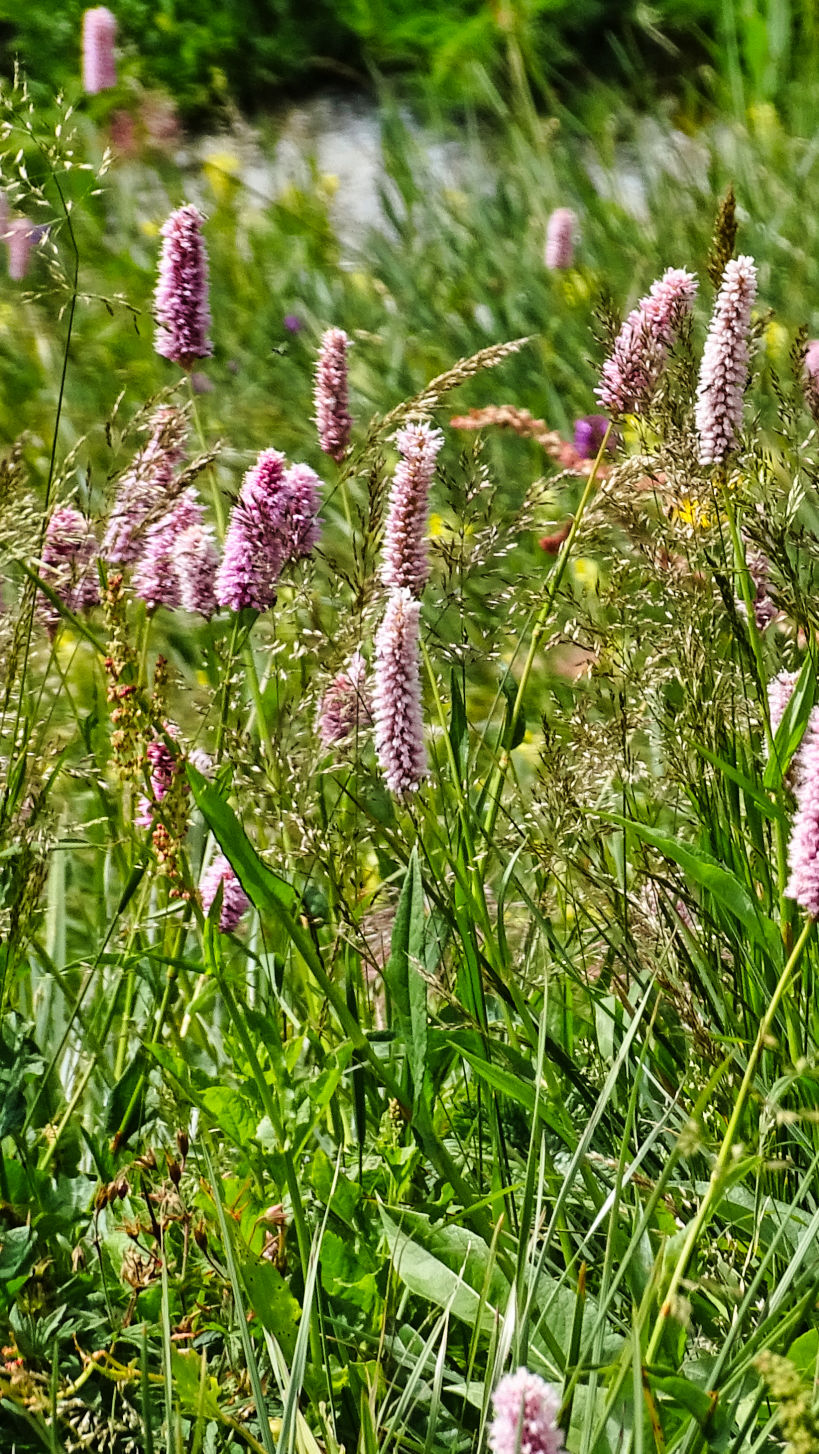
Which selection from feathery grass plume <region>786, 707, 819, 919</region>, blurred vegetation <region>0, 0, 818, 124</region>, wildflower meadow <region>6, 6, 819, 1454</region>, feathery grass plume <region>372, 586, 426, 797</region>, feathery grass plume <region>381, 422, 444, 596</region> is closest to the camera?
feathery grass plume <region>786, 707, 819, 919</region>

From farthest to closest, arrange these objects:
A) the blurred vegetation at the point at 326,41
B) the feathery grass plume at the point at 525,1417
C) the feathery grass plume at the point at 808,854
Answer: the blurred vegetation at the point at 326,41
the feathery grass plume at the point at 808,854
the feathery grass plume at the point at 525,1417

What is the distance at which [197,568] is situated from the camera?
192 centimetres

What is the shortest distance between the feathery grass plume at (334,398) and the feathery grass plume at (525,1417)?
4.13 feet

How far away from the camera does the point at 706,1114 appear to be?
1600mm

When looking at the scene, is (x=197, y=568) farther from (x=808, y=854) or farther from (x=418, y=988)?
(x=808, y=854)

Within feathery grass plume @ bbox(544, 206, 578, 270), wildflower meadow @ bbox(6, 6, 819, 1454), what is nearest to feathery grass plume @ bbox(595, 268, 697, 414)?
wildflower meadow @ bbox(6, 6, 819, 1454)

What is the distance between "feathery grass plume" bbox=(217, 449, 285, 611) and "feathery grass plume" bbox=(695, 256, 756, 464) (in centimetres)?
43

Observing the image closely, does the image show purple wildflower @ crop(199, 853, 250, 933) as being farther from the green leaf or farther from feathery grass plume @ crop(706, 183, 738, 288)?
feathery grass plume @ crop(706, 183, 738, 288)

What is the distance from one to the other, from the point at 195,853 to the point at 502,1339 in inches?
45.3

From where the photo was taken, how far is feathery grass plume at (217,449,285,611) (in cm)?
172

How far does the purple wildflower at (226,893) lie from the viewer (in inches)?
68.2

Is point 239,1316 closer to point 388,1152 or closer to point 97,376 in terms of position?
point 388,1152

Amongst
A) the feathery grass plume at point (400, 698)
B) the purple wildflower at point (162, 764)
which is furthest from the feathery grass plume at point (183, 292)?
the feathery grass plume at point (400, 698)

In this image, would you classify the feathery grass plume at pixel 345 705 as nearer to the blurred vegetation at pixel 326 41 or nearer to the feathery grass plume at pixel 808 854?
the feathery grass plume at pixel 808 854
